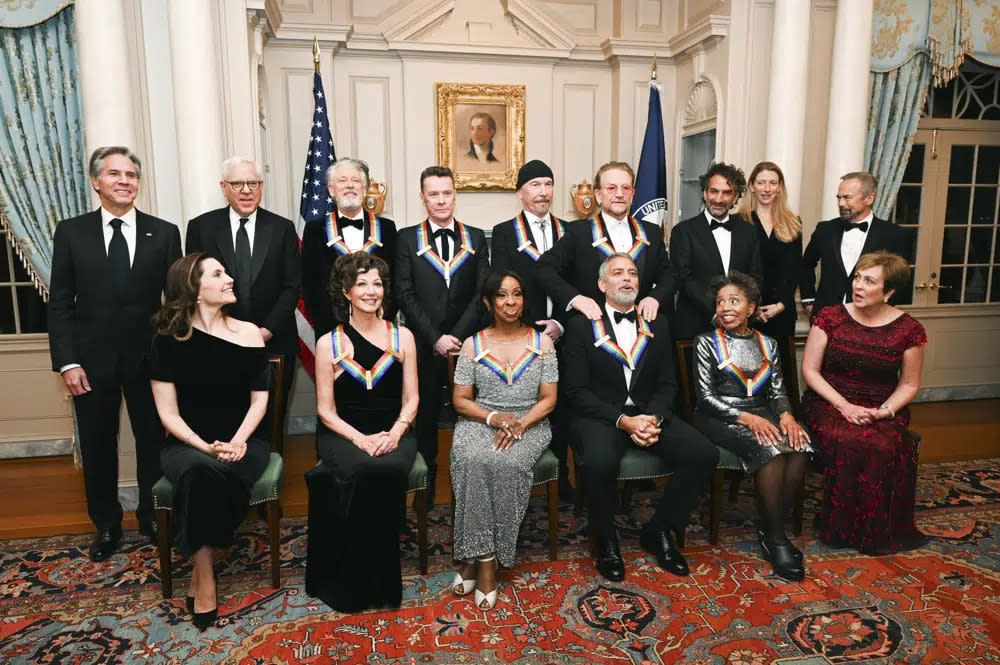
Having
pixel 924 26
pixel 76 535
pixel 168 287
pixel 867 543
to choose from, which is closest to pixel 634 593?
pixel 867 543

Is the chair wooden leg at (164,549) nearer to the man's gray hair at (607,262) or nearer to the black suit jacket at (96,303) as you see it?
the black suit jacket at (96,303)

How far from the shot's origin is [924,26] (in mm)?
4750

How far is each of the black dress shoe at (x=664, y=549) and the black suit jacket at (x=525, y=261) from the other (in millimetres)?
1084

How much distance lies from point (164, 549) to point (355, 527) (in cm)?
74

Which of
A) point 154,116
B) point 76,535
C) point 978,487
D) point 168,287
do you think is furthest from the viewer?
point 978,487

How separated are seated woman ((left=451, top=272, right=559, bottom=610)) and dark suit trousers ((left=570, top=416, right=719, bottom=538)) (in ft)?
0.65

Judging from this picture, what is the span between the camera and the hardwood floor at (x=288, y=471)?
3518 mm

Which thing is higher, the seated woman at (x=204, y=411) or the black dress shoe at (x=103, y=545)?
Result: the seated woman at (x=204, y=411)

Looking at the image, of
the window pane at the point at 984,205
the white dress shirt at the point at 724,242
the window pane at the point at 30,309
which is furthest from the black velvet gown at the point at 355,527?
the window pane at the point at 984,205

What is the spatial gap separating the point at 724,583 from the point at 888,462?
3.17 ft

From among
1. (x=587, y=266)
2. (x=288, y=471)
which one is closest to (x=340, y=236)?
(x=587, y=266)

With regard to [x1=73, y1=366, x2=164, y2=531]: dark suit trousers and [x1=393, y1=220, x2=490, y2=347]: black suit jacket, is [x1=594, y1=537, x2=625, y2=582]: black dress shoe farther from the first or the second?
[x1=73, y1=366, x2=164, y2=531]: dark suit trousers

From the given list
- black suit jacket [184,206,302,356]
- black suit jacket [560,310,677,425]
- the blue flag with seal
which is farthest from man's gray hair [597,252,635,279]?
the blue flag with seal

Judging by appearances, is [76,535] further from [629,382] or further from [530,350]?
[629,382]
